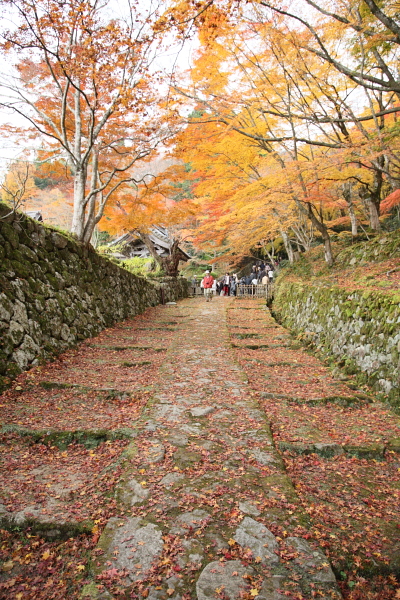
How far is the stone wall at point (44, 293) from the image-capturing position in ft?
17.4

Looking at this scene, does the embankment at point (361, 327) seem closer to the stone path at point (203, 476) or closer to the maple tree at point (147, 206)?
the stone path at point (203, 476)

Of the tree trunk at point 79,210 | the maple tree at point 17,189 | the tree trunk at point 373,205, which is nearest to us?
the maple tree at point 17,189

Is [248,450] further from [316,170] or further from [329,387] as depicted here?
[316,170]

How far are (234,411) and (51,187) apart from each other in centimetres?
3124

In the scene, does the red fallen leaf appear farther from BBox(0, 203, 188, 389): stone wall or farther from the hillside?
the hillside

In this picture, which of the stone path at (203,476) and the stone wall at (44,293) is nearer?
the stone path at (203,476)

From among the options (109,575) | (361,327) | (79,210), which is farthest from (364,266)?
(109,575)

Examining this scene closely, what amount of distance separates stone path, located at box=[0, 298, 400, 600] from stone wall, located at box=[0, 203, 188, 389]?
1.47 ft

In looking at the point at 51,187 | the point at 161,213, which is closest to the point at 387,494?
the point at 161,213

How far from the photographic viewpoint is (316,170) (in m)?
9.28

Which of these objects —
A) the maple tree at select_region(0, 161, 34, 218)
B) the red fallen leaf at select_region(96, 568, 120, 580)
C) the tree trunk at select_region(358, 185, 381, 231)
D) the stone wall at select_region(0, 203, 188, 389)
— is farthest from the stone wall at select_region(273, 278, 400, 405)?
the maple tree at select_region(0, 161, 34, 218)

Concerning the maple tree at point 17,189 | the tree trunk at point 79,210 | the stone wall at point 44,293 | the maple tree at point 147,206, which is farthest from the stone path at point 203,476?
the maple tree at point 147,206

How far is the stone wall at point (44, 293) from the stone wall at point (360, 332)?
17.5 feet

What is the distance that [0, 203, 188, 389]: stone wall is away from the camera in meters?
5.31
